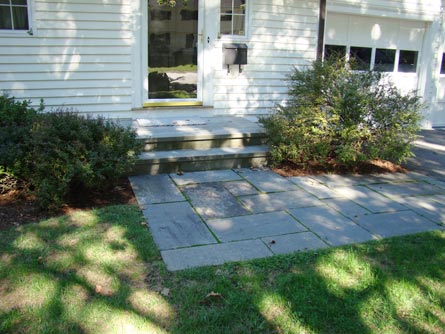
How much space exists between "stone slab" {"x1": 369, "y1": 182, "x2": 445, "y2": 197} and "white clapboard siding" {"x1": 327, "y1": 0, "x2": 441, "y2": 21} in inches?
171

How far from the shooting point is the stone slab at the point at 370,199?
458 cm

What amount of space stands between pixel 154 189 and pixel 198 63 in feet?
10.4

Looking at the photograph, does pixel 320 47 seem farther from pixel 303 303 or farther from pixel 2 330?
pixel 2 330

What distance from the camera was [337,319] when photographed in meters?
2.67

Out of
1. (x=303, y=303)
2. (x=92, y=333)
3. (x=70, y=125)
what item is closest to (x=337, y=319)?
(x=303, y=303)

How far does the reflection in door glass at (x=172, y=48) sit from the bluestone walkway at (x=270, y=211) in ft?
7.51

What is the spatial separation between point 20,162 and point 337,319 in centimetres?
312

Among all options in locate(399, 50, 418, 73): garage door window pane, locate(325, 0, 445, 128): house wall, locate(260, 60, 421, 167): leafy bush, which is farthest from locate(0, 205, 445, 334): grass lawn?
locate(399, 50, 418, 73): garage door window pane

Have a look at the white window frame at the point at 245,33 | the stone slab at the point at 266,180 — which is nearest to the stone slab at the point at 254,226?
the stone slab at the point at 266,180

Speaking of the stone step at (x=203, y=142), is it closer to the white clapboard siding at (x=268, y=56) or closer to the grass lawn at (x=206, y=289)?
the white clapboard siding at (x=268, y=56)

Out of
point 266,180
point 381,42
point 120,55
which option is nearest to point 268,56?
point 120,55

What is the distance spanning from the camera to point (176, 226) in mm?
3895

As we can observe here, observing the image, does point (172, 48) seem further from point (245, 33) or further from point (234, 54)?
point (245, 33)

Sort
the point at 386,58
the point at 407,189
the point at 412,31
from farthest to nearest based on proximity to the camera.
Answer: the point at 412,31, the point at 386,58, the point at 407,189
